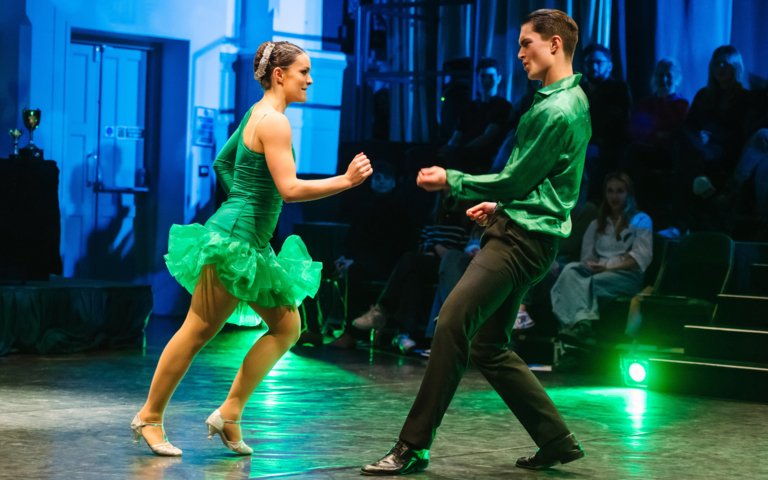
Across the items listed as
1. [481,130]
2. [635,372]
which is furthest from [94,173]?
[635,372]

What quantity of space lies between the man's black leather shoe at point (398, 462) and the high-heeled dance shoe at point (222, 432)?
540mm

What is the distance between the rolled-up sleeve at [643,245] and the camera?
25.2 ft

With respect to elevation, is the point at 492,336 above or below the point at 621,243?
below

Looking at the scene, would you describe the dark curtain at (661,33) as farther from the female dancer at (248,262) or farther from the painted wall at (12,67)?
the female dancer at (248,262)

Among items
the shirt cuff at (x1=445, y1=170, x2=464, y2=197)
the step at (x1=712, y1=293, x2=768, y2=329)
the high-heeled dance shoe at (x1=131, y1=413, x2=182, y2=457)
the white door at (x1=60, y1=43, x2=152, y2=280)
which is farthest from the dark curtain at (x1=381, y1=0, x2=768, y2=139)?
the high-heeled dance shoe at (x1=131, y1=413, x2=182, y2=457)

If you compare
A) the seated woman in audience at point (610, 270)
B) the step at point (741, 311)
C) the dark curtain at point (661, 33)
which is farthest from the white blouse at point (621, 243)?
the dark curtain at point (661, 33)

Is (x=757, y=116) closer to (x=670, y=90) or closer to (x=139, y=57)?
(x=670, y=90)

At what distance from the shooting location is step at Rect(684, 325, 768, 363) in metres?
6.85

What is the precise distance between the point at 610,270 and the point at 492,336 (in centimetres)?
374

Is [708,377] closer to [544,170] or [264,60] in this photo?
[544,170]

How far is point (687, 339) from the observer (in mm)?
7113

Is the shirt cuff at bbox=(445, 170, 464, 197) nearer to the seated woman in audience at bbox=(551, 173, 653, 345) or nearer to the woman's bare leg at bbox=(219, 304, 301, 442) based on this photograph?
the woman's bare leg at bbox=(219, 304, 301, 442)

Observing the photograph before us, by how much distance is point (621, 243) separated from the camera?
25.6ft

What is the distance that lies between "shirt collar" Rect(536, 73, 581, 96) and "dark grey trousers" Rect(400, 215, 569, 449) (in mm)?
447
